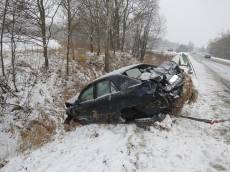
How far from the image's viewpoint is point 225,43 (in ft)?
257

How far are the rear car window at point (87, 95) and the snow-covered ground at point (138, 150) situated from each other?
923mm

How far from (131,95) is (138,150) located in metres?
1.75

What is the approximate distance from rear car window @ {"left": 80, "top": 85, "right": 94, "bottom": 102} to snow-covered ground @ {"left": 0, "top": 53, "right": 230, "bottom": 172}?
923 mm

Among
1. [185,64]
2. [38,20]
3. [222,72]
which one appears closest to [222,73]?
[222,72]

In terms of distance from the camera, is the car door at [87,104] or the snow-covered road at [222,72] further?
the snow-covered road at [222,72]

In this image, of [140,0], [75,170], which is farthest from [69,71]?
[140,0]

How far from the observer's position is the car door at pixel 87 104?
8602 mm

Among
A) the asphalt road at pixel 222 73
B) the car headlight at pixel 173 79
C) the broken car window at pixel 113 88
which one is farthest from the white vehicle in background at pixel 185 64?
the broken car window at pixel 113 88

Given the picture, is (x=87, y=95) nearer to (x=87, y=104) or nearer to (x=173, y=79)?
(x=87, y=104)

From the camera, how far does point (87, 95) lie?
881 centimetres

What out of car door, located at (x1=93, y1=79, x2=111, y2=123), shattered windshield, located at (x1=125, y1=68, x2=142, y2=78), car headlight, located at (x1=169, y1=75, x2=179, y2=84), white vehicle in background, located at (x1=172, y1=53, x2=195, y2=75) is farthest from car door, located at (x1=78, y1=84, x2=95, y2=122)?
white vehicle in background, located at (x1=172, y1=53, x2=195, y2=75)

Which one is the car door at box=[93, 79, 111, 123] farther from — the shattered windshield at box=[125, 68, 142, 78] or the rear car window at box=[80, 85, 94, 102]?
the shattered windshield at box=[125, 68, 142, 78]

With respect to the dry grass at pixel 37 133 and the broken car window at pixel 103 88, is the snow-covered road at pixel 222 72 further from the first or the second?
the dry grass at pixel 37 133

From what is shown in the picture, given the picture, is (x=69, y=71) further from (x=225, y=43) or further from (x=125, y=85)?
(x=225, y=43)
